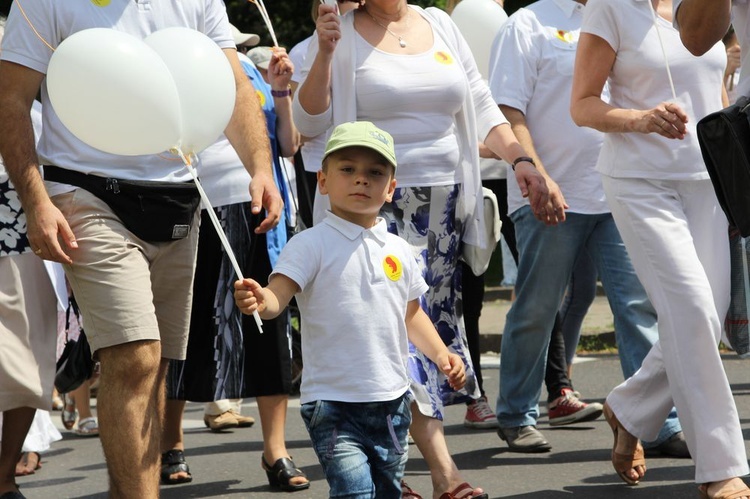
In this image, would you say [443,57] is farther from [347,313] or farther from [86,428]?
[86,428]

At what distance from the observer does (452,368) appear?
174 inches

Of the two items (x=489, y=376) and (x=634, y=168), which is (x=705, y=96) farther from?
(x=489, y=376)

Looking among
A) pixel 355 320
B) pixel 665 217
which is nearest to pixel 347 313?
pixel 355 320

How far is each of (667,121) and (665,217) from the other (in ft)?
1.35

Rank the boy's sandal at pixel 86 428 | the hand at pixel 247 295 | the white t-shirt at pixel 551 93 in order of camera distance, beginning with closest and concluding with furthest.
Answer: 1. the hand at pixel 247 295
2. the white t-shirt at pixel 551 93
3. the boy's sandal at pixel 86 428

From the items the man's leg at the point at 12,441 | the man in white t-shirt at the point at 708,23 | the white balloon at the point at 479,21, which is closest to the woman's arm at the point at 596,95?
the man in white t-shirt at the point at 708,23

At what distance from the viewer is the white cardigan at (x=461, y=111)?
529cm

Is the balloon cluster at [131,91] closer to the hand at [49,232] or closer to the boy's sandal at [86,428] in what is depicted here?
the hand at [49,232]

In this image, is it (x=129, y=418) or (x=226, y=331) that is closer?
(x=129, y=418)

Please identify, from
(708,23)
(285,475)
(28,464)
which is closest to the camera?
(708,23)

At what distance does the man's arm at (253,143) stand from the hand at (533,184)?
1.15 metres

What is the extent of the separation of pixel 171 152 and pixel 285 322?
1.93 metres

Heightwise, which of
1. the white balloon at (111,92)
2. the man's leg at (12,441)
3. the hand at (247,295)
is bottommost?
the man's leg at (12,441)

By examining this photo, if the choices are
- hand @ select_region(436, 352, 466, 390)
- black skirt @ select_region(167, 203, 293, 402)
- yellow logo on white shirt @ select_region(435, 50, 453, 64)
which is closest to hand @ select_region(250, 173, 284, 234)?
hand @ select_region(436, 352, 466, 390)
